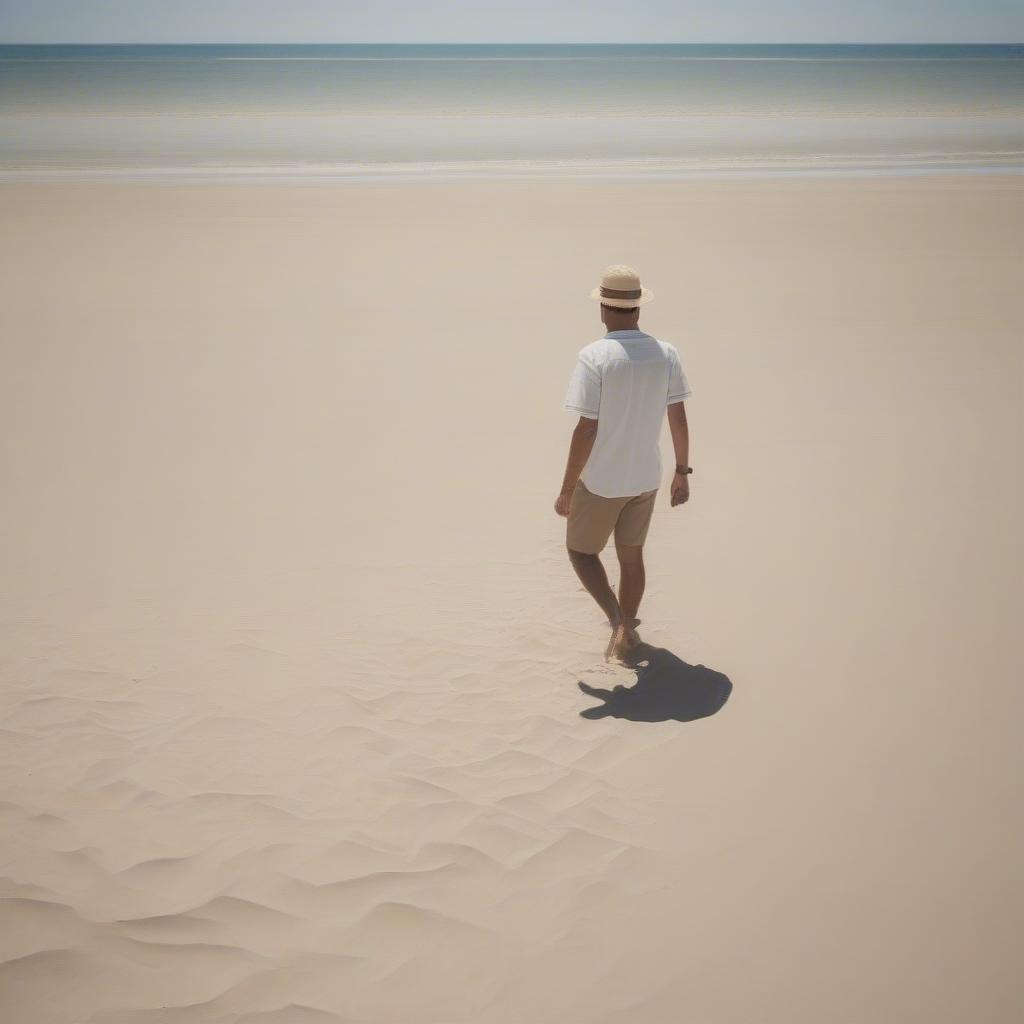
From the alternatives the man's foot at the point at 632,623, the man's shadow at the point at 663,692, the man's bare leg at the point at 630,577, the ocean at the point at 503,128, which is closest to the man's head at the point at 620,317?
the man's bare leg at the point at 630,577

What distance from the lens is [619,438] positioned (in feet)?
12.7

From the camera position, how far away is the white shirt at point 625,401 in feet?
12.3

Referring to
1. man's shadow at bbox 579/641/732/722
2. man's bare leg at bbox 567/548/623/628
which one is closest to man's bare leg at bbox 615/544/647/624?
man's bare leg at bbox 567/548/623/628

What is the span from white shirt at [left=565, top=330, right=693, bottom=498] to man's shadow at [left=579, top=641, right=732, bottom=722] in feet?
2.94

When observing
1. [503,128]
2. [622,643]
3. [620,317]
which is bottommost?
[622,643]

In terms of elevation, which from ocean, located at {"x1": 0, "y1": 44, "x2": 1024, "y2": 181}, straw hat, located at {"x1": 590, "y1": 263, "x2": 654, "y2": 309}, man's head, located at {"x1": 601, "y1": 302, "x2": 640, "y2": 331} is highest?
ocean, located at {"x1": 0, "y1": 44, "x2": 1024, "y2": 181}

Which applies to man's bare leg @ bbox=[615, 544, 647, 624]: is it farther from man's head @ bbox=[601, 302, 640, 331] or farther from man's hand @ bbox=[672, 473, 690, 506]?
man's head @ bbox=[601, 302, 640, 331]

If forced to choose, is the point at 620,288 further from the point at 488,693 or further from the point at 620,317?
the point at 488,693

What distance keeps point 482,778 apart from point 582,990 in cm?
97

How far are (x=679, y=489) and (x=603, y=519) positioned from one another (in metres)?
0.42

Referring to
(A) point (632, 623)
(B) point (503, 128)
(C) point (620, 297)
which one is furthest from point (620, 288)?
(B) point (503, 128)

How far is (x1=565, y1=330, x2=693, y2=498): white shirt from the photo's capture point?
3.74 metres

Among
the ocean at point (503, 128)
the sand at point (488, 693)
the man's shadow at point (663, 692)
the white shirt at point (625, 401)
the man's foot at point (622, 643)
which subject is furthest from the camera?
the ocean at point (503, 128)

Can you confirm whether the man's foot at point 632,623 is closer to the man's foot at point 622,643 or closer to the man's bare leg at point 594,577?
the man's foot at point 622,643
